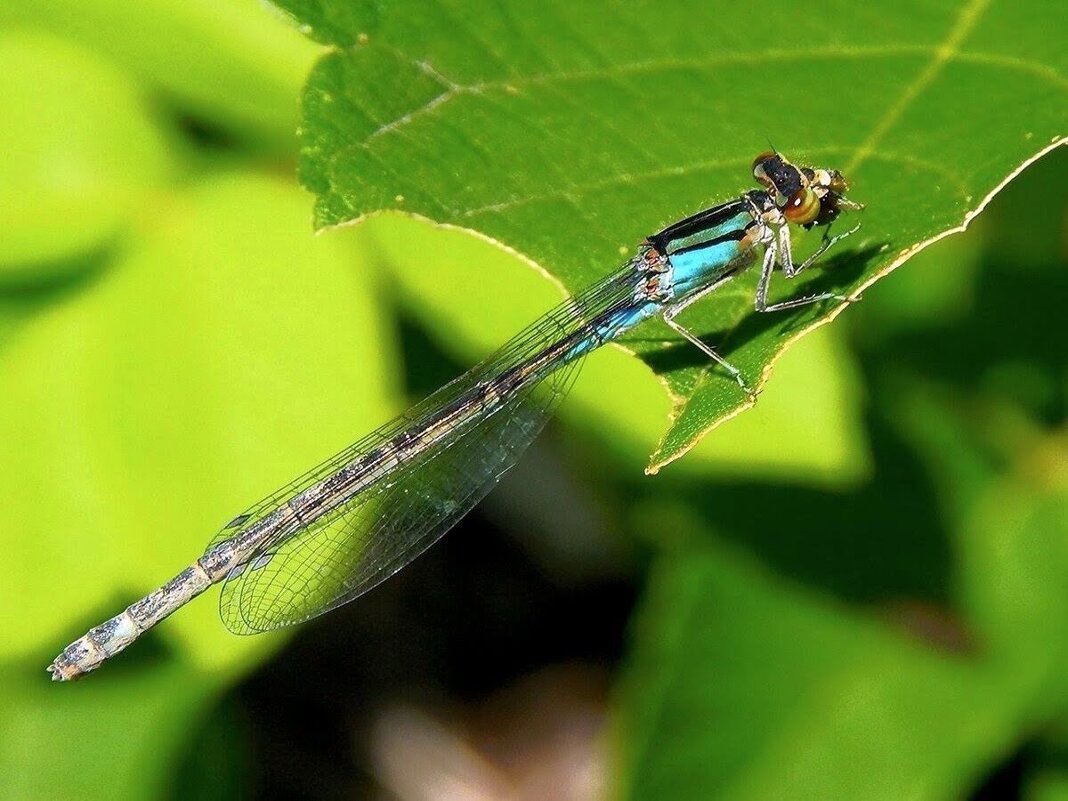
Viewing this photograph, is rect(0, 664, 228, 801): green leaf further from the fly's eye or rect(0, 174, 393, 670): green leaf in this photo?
the fly's eye

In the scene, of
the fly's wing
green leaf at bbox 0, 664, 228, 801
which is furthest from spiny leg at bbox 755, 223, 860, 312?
green leaf at bbox 0, 664, 228, 801

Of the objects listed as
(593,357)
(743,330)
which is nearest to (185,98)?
(593,357)

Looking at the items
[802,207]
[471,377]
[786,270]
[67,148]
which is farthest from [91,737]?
[802,207]

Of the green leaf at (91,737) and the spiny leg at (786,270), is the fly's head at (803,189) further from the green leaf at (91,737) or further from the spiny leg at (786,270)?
the green leaf at (91,737)

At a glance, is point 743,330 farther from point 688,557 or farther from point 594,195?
point 688,557

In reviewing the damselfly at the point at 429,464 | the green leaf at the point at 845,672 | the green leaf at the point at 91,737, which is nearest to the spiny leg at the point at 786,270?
the damselfly at the point at 429,464

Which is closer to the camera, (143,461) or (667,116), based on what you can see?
(667,116)

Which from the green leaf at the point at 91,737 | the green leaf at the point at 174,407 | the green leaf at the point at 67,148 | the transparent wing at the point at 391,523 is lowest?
the green leaf at the point at 91,737
